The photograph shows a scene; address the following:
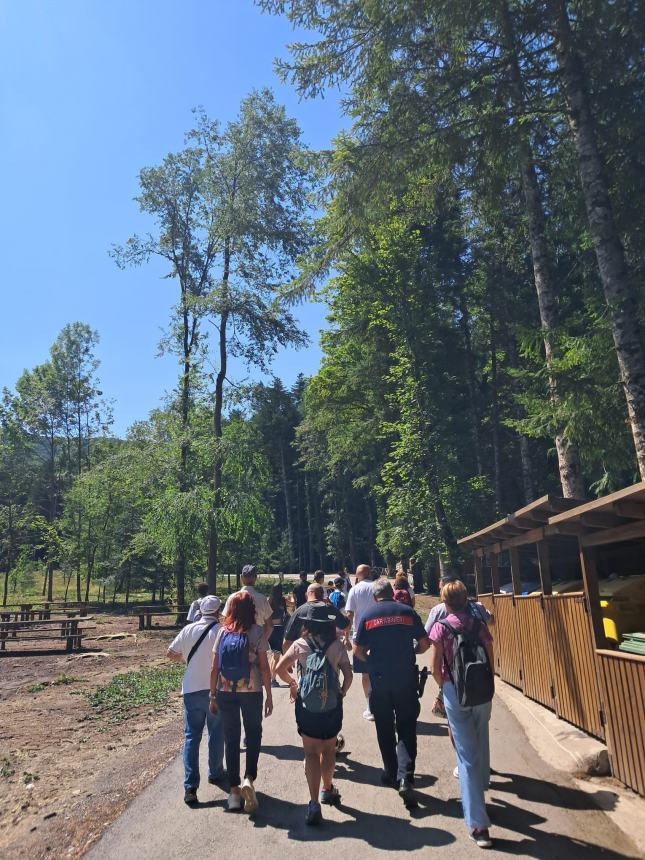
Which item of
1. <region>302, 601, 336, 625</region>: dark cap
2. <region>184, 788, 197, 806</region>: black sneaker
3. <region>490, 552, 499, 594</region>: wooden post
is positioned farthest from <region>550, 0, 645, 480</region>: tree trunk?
<region>184, 788, 197, 806</region>: black sneaker

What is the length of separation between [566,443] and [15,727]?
9.81 metres

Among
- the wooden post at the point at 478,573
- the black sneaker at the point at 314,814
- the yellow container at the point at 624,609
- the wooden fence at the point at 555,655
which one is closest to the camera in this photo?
the black sneaker at the point at 314,814

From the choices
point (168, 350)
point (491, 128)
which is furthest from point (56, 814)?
point (168, 350)

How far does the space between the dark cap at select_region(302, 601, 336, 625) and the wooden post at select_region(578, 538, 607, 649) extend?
101 inches

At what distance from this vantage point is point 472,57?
36.3ft

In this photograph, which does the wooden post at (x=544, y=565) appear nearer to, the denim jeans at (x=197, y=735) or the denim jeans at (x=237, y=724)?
the denim jeans at (x=237, y=724)

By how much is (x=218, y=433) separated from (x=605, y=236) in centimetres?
1883

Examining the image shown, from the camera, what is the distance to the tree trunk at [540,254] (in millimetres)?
10259

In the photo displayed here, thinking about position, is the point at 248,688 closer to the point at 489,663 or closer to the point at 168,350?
the point at 489,663

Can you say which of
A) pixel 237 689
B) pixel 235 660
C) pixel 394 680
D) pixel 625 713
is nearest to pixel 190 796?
pixel 237 689

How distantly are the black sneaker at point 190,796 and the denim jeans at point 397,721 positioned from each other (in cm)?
167

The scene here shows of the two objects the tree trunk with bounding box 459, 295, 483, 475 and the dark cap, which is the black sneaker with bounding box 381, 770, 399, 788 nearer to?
the dark cap

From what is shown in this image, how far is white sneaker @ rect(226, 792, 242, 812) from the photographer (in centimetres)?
514

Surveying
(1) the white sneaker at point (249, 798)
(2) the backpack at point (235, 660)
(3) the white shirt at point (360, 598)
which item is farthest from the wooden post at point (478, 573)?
(1) the white sneaker at point (249, 798)
